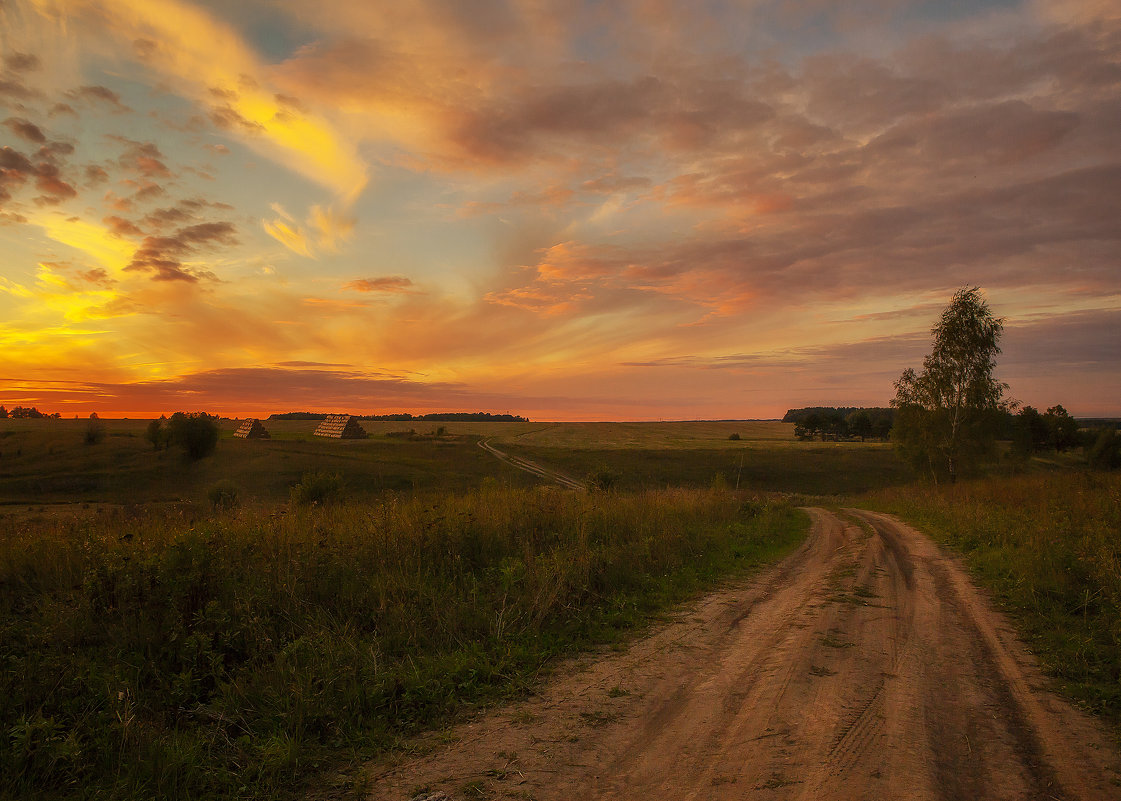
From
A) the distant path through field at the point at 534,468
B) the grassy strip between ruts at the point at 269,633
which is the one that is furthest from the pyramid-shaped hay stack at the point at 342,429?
the grassy strip between ruts at the point at 269,633

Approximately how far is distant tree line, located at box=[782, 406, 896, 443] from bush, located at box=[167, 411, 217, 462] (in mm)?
101294

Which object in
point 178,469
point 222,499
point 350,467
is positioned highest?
point 222,499

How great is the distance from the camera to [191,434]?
2516 inches

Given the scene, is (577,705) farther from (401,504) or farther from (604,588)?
(401,504)

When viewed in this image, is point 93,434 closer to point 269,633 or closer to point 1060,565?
point 269,633

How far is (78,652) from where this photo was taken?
19.5 feet

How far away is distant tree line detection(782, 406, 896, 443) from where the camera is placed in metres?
108

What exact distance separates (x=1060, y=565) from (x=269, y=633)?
493 inches

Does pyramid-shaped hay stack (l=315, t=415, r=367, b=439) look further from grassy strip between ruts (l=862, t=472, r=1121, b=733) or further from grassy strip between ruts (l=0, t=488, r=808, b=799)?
grassy strip between ruts (l=0, t=488, r=808, b=799)

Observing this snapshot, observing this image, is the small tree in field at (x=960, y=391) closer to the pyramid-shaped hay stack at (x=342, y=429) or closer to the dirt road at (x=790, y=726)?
the dirt road at (x=790, y=726)

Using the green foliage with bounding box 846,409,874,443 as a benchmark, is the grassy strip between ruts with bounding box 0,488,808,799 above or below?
below

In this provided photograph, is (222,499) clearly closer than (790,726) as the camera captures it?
No

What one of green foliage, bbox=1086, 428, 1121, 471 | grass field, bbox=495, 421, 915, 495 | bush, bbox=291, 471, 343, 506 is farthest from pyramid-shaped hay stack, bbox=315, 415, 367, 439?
green foliage, bbox=1086, 428, 1121, 471

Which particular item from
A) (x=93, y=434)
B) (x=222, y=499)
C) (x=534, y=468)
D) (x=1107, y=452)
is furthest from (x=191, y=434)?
(x=1107, y=452)
